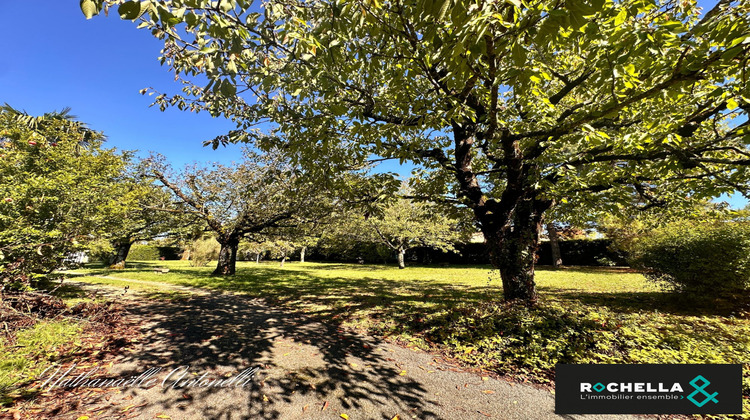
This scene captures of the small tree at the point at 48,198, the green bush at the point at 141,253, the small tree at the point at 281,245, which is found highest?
the small tree at the point at 48,198

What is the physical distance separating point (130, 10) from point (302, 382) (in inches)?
173

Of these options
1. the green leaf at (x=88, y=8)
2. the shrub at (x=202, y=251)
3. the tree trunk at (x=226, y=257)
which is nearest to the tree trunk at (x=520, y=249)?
the green leaf at (x=88, y=8)

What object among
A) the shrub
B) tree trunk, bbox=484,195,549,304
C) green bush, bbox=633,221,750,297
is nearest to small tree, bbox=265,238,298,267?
the shrub

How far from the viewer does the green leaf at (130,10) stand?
172cm

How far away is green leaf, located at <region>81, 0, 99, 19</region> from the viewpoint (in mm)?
1726

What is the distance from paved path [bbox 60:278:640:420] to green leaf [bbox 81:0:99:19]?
387cm

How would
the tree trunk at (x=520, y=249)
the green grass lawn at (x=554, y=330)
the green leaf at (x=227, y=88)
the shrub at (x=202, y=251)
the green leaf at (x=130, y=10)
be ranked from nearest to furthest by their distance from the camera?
the green leaf at (x=130, y=10) → the green leaf at (x=227, y=88) → the green grass lawn at (x=554, y=330) → the tree trunk at (x=520, y=249) → the shrub at (x=202, y=251)

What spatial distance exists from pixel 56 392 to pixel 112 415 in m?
1.12

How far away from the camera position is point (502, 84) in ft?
13.2

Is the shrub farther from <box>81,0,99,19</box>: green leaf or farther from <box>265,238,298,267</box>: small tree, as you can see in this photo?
<box>81,0,99,19</box>: green leaf

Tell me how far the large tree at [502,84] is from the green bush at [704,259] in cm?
170

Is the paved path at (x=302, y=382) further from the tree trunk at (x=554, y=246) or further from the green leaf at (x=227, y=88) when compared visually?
the tree trunk at (x=554, y=246)

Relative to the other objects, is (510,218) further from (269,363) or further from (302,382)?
(269,363)

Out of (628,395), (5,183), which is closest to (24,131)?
(5,183)
